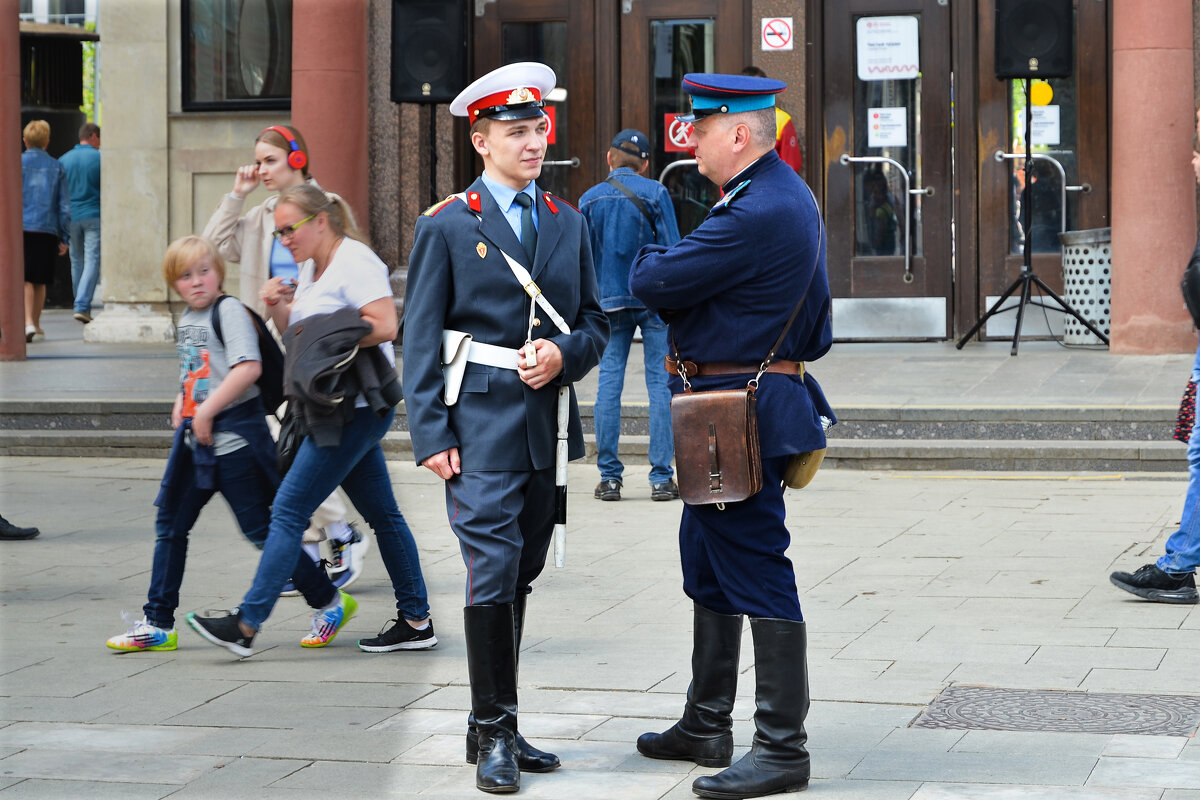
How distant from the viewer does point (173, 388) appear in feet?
41.2

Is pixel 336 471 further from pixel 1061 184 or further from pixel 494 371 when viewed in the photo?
pixel 1061 184

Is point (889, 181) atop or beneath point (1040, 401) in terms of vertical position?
atop

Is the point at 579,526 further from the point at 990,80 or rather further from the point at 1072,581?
the point at 990,80

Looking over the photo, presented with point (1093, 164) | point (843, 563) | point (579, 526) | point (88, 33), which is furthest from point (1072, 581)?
point (88, 33)

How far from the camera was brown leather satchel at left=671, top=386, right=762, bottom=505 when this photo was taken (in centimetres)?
451

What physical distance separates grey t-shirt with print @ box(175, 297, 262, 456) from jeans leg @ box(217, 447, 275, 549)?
0.05 meters

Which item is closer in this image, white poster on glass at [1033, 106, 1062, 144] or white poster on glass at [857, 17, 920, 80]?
white poster on glass at [1033, 106, 1062, 144]

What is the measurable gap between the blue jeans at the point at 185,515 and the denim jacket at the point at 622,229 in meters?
3.65

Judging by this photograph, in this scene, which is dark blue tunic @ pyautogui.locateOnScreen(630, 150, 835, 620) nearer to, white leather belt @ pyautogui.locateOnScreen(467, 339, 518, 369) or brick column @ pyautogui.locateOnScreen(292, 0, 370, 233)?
white leather belt @ pyautogui.locateOnScreen(467, 339, 518, 369)

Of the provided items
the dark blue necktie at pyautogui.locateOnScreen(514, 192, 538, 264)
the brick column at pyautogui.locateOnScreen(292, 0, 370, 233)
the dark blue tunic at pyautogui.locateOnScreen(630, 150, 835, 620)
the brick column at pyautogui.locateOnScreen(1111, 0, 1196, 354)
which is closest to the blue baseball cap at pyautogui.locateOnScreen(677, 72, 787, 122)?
the dark blue tunic at pyautogui.locateOnScreen(630, 150, 835, 620)

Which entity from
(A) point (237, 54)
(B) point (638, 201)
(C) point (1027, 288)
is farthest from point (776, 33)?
(B) point (638, 201)

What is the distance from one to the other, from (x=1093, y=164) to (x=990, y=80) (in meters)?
1.12

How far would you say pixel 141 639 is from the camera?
20.4ft

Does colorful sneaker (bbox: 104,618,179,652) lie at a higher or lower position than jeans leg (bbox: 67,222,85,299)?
lower
